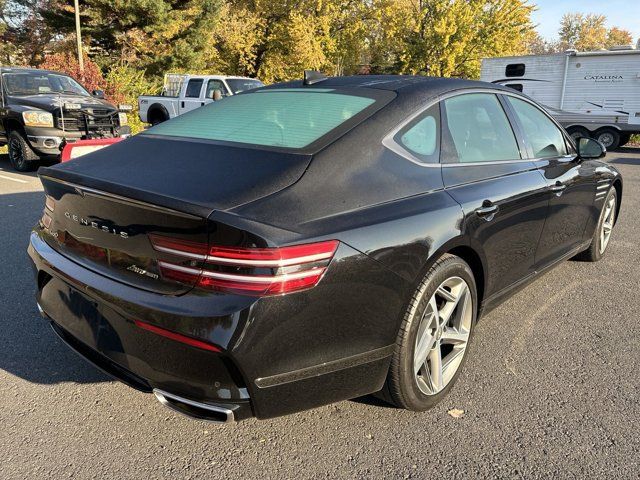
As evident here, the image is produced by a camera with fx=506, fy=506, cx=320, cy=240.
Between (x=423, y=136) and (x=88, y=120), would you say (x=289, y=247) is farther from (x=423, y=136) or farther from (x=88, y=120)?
(x=88, y=120)

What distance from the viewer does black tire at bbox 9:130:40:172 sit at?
8.95 metres

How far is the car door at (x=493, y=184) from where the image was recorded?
2.65 metres

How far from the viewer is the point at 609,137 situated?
15.3 metres

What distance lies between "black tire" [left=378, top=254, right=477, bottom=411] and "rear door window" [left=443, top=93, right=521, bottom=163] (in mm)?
606

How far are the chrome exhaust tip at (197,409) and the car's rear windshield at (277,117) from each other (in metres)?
1.15

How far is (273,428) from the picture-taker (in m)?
2.39

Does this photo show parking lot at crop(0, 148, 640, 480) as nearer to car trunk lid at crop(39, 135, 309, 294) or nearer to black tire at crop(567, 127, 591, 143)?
car trunk lid at crop(39, 135, 309, 294)

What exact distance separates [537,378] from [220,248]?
2.03 metres

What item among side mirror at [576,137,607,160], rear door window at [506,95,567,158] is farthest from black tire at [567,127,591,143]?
rear door window at [506,95,567,158]

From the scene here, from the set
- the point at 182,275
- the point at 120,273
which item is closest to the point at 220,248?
the point at 182,275

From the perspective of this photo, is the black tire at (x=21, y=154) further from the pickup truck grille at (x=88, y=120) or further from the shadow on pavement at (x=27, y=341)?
the shadow on pavement at (x=27, y=341)

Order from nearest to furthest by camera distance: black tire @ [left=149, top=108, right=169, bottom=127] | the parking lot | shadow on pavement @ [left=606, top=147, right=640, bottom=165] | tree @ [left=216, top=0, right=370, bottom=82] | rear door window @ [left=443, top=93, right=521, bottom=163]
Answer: the parking lot → rear door window @ [left=443, top=93, right=521, bottom=163] → shadow on pavement @ [left=606, top=147, right=640, bottom=165] → black tire @ [left=149, top=108, right=169, bottom=127] → tree @ [left=216, top=0, right=370, bottom=82]

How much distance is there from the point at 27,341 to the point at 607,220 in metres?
4.97

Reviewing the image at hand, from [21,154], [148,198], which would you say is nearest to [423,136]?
[148,198]
